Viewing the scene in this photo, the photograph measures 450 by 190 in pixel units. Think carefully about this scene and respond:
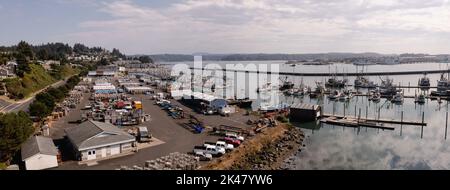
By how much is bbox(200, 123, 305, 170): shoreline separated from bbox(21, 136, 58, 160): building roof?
15.9 feet

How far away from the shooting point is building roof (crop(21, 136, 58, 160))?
9414 mm

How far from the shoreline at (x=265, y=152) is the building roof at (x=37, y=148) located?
4.84 metres

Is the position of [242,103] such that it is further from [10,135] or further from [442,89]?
[442,89]

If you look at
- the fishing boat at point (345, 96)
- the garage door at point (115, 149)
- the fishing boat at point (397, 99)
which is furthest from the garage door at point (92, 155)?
the fishing boat at point (397, 99)

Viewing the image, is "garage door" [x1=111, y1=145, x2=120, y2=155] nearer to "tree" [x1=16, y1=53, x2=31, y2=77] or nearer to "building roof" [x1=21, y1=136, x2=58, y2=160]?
"building roof" [x1=21, y1=136, x2=58, y2=160]

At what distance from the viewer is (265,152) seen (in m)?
12.5

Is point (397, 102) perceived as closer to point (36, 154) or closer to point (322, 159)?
point (322, 159)

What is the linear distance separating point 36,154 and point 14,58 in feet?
100

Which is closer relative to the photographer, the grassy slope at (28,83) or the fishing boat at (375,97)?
the grassy slope at (28,83)

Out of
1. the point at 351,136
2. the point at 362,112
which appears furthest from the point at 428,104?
the point at 351,136

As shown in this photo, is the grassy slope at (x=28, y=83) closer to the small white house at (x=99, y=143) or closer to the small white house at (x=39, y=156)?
the small white house at (x=99, y=143)

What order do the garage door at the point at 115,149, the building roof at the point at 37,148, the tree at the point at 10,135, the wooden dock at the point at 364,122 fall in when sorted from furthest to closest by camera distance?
the wooden dock at the point at 364,122 → the garage door at the point at 115,149 → the tree at the point at 10,135 → the building roof at the point at 37,148

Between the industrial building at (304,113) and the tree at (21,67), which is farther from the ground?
the tree at (21,67)

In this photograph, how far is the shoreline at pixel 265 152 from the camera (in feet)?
34.8
